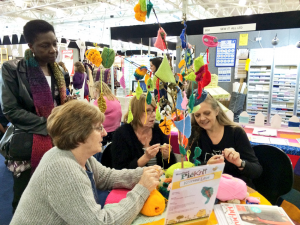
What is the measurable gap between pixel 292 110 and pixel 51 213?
229 inches

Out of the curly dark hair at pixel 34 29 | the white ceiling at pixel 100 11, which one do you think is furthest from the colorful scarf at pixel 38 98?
the white ceiling at pixel 100 11

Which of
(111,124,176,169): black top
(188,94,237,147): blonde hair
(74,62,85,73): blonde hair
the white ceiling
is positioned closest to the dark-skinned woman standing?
(111,124,176,169): black top

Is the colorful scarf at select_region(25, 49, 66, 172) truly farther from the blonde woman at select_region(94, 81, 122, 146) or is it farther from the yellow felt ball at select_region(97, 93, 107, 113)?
the blonde woman at select_region(94, 81, 122, 146)

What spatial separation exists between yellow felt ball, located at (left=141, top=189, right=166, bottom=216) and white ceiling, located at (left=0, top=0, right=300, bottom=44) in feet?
21.9

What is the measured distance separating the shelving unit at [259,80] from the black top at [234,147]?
400cm

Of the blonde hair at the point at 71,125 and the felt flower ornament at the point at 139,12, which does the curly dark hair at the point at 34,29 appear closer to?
the blonde hair at the point at 71,125

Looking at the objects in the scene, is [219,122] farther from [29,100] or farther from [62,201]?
[29,100]

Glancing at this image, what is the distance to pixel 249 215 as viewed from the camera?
3.24 feet

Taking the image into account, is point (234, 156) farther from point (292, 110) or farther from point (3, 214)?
point (292, 110)

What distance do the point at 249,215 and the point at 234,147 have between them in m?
0.65

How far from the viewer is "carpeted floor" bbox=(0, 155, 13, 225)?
2217 millimetres

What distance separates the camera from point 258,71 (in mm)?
5375

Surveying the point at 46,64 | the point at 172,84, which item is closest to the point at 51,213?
the point at 172,84

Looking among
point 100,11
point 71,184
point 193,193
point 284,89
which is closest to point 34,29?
point 71,184
